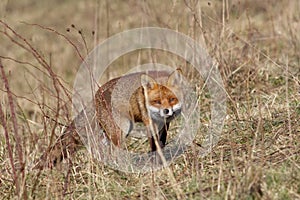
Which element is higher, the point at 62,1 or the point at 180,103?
the point at 62,1

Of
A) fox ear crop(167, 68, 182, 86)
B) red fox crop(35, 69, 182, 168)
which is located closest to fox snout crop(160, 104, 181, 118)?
red fox crop(35, 69, 182, 168)

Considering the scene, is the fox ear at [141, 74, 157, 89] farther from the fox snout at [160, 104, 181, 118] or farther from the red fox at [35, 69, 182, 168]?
the fox snout at [160, 104, 181, 118]

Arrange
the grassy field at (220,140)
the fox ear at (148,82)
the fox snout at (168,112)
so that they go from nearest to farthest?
the grassy field at (220,140) → the fox snout at (168,112) → the fox ear at (148,82)

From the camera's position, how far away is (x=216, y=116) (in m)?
6.63

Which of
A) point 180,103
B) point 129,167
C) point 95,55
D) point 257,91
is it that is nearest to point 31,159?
point 129,167

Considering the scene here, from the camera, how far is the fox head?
5.65 meters

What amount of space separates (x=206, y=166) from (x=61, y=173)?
132 centimetres

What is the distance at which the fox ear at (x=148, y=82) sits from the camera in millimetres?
5840

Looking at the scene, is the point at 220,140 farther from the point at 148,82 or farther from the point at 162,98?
the point at 148,82

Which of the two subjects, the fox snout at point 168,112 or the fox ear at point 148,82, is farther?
the fox ear at point 148,82

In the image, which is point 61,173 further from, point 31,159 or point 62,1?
point 62,1

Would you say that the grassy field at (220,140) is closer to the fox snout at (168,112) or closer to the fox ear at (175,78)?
the fox snout at (168,112)

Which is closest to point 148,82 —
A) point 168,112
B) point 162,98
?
point 162,98

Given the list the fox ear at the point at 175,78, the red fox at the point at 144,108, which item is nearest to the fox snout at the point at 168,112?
the red fox at the point at 144,108
